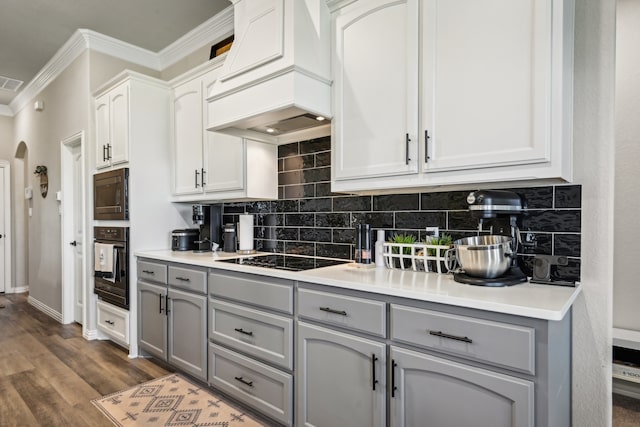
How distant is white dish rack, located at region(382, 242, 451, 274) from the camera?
1.87 metres

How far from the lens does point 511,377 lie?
4.05 ft

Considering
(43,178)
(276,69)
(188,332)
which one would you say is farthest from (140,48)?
(188,332)

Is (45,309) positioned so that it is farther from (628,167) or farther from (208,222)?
(628,167)

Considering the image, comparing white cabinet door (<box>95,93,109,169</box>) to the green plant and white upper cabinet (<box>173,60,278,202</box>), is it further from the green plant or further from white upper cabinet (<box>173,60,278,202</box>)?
the green plant

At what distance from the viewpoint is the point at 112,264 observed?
126 inches

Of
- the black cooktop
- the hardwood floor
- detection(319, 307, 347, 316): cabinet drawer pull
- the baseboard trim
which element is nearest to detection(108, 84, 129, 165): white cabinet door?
the black cooktop

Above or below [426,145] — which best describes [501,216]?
below

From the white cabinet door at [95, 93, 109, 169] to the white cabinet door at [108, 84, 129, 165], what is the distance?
3.4 inches

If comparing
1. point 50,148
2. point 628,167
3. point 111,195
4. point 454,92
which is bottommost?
point 111,195

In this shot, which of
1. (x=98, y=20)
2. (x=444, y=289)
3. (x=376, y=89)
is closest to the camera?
(x=444, y=289)

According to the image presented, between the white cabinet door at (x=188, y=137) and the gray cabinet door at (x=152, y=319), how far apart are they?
A: 2.81 feet

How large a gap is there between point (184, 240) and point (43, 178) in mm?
2698

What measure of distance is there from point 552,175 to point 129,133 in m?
3.06

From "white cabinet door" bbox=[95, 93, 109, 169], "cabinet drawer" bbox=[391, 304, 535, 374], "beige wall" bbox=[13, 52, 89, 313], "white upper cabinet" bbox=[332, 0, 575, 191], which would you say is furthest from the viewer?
"beige wall" bbox=[13, 52, 89, 313]
